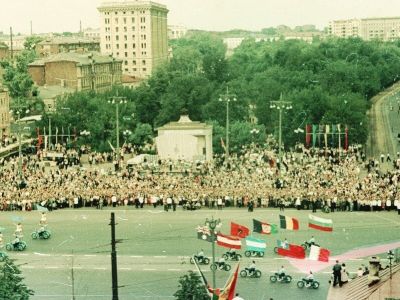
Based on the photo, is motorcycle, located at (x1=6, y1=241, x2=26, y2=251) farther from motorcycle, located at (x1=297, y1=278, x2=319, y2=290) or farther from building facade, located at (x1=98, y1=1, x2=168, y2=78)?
building facade, located at (x1=98, y1=1, x2=168, y2=78)

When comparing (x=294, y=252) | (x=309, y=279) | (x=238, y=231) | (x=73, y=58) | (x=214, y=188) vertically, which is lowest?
(x=309, y=279)

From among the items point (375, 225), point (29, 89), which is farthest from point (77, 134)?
point (375, 225)

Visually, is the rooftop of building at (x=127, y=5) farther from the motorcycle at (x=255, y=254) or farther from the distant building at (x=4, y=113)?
the motorcycle at (x=255, y=254)

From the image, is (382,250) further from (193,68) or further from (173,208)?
(193,68)

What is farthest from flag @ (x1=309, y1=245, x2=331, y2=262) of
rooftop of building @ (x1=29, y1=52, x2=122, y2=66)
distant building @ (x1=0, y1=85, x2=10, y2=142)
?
rooftop of building @ (x1=29, y1=52, x2=122, y2=66)

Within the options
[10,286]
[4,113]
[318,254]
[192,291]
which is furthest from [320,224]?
[4,113]

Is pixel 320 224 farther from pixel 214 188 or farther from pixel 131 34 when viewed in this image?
pixel 131 34
